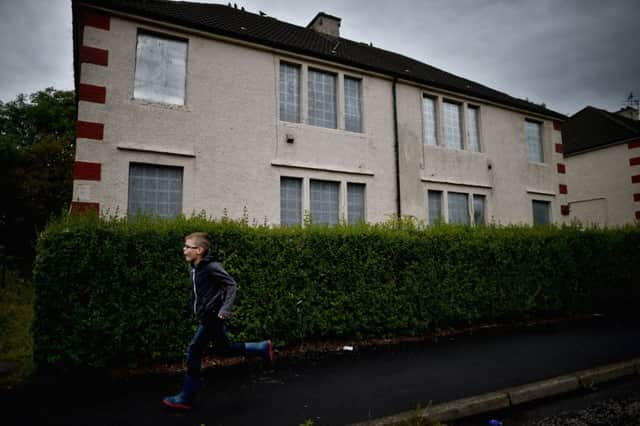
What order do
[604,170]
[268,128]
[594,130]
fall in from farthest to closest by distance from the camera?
[594,130] → [604,170] → [268,128]

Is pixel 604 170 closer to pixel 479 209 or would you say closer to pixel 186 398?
pixel 479 209

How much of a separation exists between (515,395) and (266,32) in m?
12.0

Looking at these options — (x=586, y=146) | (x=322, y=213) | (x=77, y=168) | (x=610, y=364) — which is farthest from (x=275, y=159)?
(x=586, y=146)

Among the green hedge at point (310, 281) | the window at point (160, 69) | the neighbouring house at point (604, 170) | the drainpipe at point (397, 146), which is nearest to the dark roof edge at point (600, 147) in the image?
the neighbouring house at point (604, 170)

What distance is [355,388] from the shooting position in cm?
493

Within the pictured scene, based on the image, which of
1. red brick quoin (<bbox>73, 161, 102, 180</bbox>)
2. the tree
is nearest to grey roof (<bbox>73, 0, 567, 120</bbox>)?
red brick quoin (<bbox>73, 161, 102, 180</bbox>)

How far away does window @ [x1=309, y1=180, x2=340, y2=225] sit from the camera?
11863 millimetres

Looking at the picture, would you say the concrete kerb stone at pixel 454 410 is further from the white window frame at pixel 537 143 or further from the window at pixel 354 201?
the white window frame at pixel 537 143

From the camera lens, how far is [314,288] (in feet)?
23.0

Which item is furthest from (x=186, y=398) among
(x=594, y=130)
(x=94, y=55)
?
(x=594, y=130)

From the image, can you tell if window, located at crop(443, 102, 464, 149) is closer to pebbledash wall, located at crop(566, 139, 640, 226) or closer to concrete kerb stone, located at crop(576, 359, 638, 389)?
pebbledash wall, located at crop(566, 139, 640, 226)

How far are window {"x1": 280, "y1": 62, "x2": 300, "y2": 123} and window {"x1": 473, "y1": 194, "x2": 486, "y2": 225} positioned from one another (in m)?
7.97

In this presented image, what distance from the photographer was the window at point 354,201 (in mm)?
12359

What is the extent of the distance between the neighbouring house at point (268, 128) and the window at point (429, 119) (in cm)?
6
